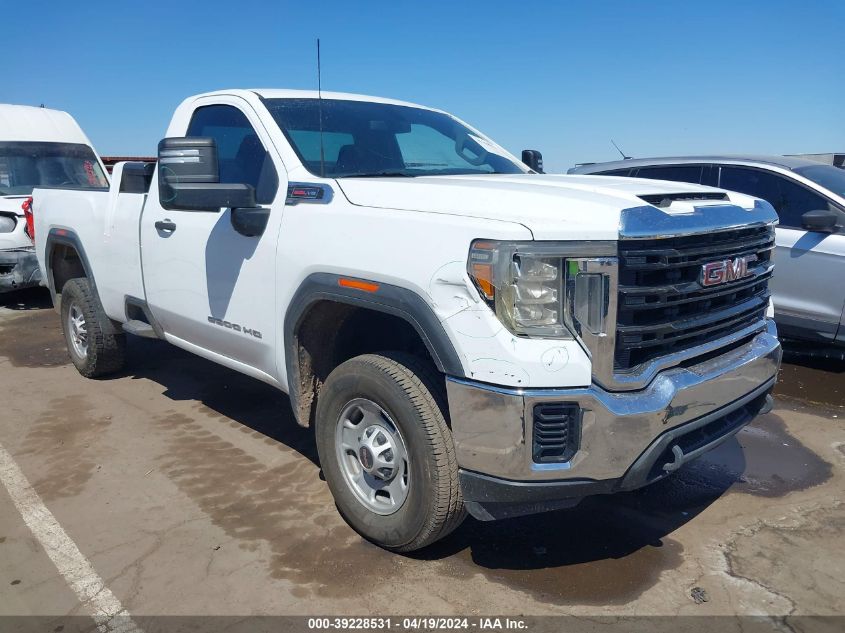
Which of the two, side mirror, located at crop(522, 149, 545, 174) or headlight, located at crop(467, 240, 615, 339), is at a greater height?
side mirror, located at crop(522, 149, 545, 174)

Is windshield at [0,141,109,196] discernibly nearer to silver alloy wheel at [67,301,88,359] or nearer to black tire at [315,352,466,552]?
silver alloy wheel at [67,301,88,359]

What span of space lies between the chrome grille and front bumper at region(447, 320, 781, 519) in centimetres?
15

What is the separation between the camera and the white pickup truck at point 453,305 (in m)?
2.48

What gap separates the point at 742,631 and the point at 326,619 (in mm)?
1575

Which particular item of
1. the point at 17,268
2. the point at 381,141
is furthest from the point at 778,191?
the point at 17,268

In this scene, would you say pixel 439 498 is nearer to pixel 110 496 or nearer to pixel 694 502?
pixel 694 502

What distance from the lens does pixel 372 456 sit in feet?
9.99

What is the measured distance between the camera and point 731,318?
3061mm

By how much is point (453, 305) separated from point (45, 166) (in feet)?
31.0

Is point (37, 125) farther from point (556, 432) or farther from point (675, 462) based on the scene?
point (675, 462)

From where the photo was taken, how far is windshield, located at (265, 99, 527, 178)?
12.0 feet

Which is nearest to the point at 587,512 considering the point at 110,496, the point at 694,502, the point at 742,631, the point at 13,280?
the point at 694,502

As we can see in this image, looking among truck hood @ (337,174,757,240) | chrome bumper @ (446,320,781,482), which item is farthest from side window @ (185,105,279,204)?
chrome bumper @ (446,320,781,482)

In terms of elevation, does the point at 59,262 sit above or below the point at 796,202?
below
